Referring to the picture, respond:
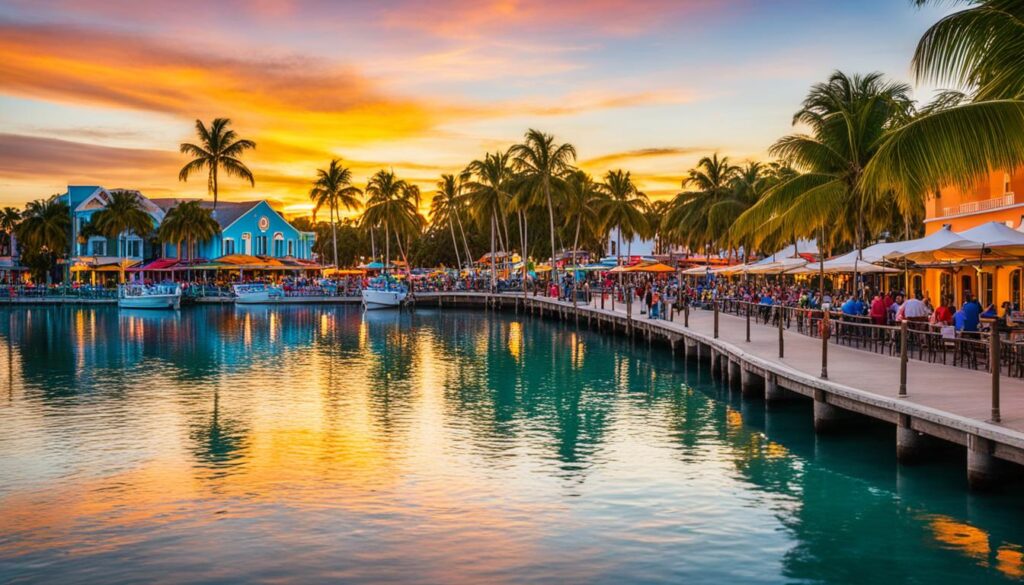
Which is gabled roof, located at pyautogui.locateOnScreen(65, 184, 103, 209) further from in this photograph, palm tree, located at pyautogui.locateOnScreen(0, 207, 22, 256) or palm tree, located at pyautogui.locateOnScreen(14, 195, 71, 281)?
palm tree, located at pyautogui.locateOnScreen(0, 207, 22, 256)

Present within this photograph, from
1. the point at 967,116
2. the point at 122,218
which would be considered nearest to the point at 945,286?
the point at 967,116

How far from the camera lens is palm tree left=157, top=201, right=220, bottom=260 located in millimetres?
87688

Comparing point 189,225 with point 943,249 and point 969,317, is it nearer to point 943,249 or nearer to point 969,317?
point 943,249

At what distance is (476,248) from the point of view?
12044 centimetres

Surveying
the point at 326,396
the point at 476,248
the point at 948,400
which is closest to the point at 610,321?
the point at 326,396

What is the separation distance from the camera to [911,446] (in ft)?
52.6

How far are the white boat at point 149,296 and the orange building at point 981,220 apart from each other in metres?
61.4

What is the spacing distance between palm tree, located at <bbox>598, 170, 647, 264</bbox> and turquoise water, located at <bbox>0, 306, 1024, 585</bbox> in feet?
176

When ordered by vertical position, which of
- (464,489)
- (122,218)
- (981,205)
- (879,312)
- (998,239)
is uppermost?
(122,218)

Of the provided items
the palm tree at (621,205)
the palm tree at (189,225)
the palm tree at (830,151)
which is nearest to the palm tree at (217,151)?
the palm tree at (189,225)

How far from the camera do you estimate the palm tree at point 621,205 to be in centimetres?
8369

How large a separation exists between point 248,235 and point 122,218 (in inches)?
476

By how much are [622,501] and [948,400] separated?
224 inches

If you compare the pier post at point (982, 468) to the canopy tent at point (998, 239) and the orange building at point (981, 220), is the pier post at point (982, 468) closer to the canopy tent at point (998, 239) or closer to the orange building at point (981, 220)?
the canopy tent at point (998, 239)
